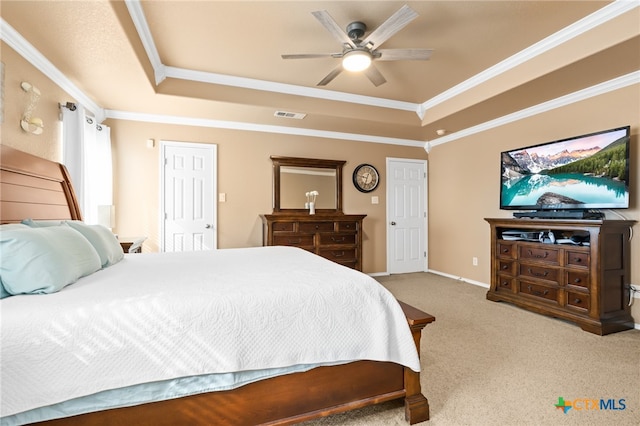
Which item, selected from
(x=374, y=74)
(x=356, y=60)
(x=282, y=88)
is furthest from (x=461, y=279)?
(x=282, y=88)

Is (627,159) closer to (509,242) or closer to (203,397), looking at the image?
(509,242)

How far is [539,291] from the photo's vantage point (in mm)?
3293

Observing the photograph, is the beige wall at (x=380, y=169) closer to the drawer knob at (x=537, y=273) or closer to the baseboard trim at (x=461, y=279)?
the baseboard trim at (x=461, y=279)

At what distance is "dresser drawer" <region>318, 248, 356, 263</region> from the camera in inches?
175

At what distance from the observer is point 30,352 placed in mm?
1049

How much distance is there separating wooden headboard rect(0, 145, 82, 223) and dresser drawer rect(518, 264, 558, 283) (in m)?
4.67

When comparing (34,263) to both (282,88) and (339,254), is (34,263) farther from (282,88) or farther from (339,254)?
(339,254)

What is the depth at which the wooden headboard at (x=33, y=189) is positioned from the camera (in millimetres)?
1999

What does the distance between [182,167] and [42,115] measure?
1.70 metres

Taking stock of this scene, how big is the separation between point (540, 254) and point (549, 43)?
2.11m

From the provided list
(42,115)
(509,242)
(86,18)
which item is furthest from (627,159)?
(42,115)

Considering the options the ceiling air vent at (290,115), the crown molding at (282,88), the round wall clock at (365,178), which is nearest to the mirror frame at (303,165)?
the round wall clock at (365,178)

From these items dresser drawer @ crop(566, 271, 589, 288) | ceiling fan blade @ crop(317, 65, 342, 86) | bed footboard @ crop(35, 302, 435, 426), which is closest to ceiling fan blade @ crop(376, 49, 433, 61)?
ceiling fan blade @ crop(317, 65, 342, 86)

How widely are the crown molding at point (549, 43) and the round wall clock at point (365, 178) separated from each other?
158 centimetres
